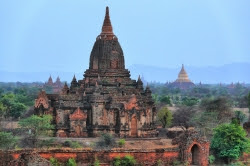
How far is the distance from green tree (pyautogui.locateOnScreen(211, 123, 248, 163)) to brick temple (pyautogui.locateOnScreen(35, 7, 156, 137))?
8.90m

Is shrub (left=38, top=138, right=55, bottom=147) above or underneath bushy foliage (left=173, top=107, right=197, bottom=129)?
underneath

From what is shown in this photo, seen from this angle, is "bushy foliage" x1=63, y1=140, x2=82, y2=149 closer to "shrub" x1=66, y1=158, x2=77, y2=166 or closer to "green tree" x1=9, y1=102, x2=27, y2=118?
"shrub" x1=66, y1=158, x2=77, y2=166

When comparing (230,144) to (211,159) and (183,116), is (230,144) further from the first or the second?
(183,116)

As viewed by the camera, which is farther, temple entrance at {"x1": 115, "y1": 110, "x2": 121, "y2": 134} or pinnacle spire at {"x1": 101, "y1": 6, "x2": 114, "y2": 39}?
pinnacle spire at {"x1": 101, "y1": 6, "x2": 114, "y2": 39}

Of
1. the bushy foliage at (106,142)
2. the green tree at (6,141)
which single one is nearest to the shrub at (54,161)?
the green tree at (6,141)

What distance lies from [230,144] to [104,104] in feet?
39.1

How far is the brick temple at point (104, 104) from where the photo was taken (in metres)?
48.4

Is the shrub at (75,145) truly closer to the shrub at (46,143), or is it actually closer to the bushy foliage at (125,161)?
the shrub at (46,143)

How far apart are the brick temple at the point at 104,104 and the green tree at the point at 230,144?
8898 millimetres

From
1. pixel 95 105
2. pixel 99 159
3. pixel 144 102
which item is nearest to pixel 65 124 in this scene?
pixel 95 105

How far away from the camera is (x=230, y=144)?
1608 inches

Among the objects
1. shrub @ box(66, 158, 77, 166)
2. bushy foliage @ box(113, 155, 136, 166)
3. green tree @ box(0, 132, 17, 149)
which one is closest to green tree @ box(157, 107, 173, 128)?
green tree @ box(0, 132, 17, 149)

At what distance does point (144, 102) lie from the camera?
49.9 metres

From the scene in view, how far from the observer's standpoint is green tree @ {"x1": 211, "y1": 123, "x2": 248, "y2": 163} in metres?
40.5
